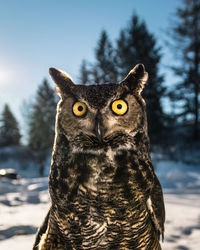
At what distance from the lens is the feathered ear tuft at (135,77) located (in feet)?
4.02

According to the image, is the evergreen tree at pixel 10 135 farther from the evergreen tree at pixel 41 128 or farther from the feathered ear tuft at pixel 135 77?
the feathered ear tuft at pixel 135 77

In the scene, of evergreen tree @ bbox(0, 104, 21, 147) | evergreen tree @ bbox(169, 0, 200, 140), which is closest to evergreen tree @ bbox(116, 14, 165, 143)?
evergreen tree @ bbox(169, 0, 200, 140)

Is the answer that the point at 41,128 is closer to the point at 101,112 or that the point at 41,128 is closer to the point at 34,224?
the point at 34,224

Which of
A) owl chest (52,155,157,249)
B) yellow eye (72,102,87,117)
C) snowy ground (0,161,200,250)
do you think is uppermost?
yellow eye (72,102,87,117)

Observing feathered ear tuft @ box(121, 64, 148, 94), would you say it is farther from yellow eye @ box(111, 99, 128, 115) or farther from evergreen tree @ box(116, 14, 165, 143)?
evergreen tree @ box(116, 14, 165, 143)

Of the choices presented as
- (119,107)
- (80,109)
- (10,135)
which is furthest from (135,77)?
(10,135)

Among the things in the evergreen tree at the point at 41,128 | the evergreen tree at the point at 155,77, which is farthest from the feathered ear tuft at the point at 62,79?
the evergreen tree at the point at 41,128

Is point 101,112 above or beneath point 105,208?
above

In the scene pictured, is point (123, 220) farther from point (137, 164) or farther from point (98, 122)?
point (98, 122)

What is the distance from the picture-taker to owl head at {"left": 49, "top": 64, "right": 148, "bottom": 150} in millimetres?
1146

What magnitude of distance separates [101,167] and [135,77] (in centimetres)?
60

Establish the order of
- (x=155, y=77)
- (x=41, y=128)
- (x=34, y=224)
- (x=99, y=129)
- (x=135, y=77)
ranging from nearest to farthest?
(x=99, y=129), (x=135, y=77), (x=34, y=224), (x=155, y=77), (x=41, y=128)

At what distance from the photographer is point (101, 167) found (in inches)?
45.0

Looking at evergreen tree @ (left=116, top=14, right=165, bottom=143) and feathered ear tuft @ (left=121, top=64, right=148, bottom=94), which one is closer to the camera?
feathered ear tuft @ (left=121, top=64, right=148, bottom=94)
